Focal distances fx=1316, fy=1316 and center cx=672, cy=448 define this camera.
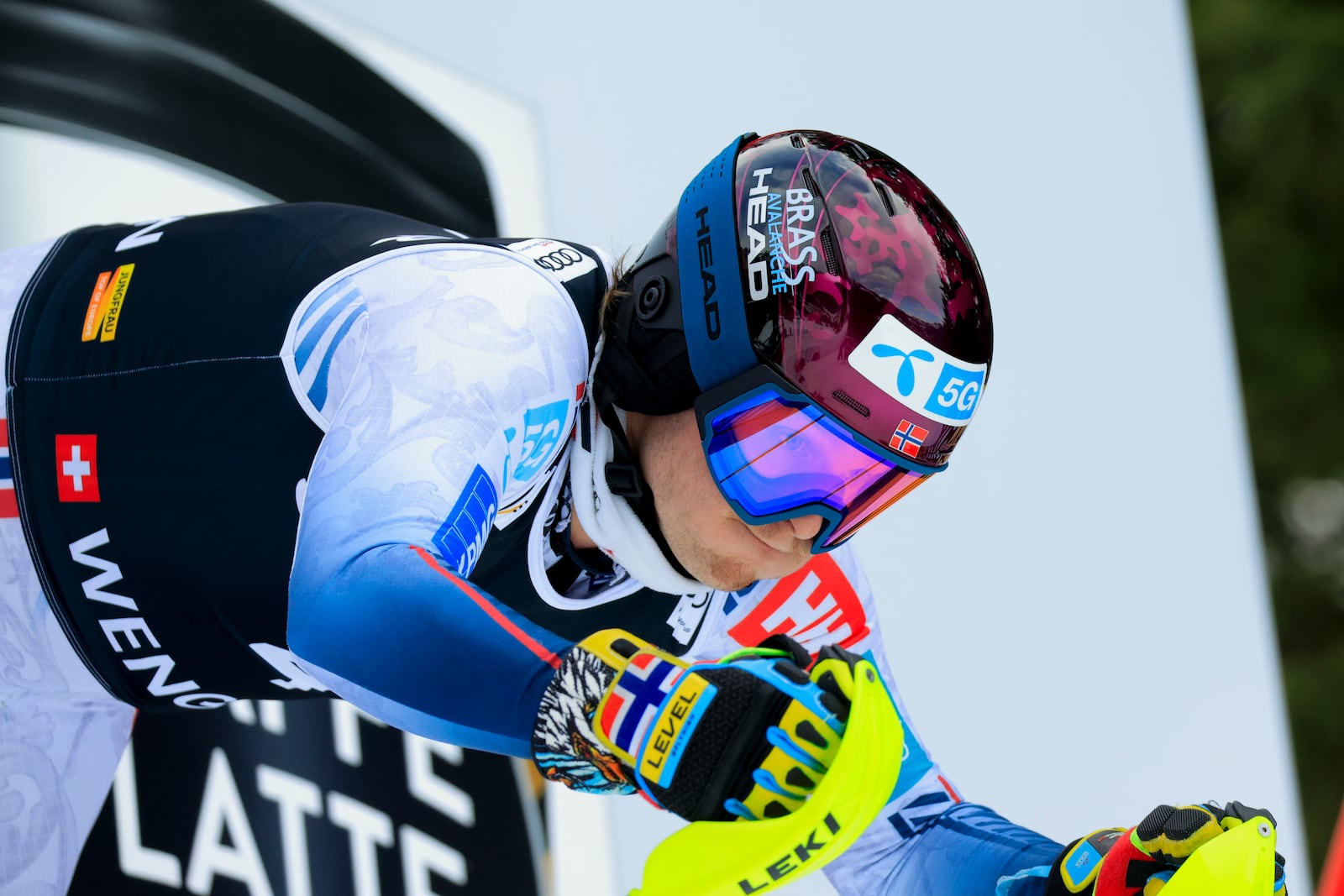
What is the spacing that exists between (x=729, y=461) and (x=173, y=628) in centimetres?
75

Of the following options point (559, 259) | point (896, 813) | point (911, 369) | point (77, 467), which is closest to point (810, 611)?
point (896, 813)

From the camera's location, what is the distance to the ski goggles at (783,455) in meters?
1.52

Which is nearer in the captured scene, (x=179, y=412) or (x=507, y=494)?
(x=507, y=494)

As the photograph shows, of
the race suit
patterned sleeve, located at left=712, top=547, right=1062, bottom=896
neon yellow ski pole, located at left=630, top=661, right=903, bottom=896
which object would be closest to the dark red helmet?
the race suit

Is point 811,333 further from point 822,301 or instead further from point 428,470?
point 428,470

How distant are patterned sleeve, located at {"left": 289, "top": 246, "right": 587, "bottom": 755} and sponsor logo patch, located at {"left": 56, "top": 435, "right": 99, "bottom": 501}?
345 mm

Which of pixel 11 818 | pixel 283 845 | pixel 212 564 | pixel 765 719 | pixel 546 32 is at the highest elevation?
pixel 546 32

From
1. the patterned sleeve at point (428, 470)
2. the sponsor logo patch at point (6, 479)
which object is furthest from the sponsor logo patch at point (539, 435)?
the sponsor logo patch at point (6, 479)

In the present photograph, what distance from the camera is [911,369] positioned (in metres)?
1.52

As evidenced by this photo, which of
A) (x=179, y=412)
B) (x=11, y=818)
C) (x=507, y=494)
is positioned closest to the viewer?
(x=507, y=494)

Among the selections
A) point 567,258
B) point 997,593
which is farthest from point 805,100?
point 567,258

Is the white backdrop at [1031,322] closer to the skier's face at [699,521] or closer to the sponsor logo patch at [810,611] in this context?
the sponsor logo patch at [810,611]

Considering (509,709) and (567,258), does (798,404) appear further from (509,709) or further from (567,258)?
(509,709)

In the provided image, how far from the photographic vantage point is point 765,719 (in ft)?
3.27
